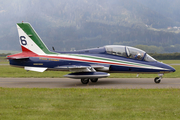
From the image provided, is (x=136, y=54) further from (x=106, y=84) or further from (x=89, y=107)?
(x=89, y=107)

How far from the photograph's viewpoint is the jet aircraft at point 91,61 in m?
15.8

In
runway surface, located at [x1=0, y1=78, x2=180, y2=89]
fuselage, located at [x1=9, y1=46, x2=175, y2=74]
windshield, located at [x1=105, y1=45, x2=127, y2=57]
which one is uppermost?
windshield, located at [x1=105, y1=45, x2=127, y2=57]

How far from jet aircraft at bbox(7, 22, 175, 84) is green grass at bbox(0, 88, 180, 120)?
5.70 metres

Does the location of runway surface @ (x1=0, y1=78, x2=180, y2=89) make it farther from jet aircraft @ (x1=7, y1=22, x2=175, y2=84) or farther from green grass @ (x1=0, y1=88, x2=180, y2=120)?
green grass @ (x1=0, y1=88, x2=180, y2=120)

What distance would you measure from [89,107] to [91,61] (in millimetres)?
8394

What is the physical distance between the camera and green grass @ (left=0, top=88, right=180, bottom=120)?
7.05m

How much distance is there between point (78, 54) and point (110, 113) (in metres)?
10.0

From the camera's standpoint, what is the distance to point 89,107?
8258mm

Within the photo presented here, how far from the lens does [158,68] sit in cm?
1580

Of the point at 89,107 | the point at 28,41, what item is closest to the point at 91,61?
the point at 28,41

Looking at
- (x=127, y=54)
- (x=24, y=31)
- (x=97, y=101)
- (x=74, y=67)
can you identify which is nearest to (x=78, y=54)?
(x=74, y=67)

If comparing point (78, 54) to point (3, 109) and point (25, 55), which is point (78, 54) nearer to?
point (25, 55)

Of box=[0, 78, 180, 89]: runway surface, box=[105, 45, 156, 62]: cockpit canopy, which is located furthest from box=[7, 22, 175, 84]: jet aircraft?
box=[0, 78, 180, 89]: runway surface

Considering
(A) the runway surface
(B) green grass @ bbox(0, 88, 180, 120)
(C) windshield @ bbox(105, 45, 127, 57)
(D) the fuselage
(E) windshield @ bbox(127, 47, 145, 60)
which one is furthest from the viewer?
(C) windshield @ bbox(105, 45, 127, 57)
